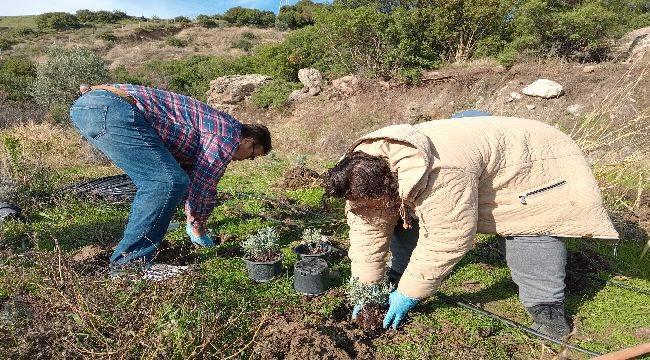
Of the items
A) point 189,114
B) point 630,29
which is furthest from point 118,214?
point 630,29

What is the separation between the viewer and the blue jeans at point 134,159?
2.88 m

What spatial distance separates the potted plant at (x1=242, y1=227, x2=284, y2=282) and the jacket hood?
1.36 metres

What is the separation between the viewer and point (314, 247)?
365 cm

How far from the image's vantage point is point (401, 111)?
995 cm

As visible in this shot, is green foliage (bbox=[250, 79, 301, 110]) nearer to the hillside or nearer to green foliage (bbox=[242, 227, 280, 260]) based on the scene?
the hillside

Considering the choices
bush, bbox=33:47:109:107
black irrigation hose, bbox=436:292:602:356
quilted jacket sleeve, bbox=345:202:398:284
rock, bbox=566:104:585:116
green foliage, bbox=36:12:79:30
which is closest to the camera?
black irrigation hose, bbox=436:292:602:356

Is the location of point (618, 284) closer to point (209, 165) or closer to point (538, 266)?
point (538, 266)

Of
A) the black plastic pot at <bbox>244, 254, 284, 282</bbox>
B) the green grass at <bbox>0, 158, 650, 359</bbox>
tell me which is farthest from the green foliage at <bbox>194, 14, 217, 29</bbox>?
the black plastic pot at <bbox>244, 254, 284, 282</bbox>

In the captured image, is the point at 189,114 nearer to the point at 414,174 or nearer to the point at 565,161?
the point at 414,174

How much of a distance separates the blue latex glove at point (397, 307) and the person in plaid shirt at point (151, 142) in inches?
60.2

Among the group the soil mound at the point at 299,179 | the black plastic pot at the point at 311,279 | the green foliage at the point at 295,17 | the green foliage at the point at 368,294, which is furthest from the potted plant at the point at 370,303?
the green foliage at the point at 295,17

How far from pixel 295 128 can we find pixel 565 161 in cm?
→ 855

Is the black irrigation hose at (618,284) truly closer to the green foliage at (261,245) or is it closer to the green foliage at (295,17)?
the green foliage at (261,245)

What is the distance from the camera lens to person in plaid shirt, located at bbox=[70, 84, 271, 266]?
2.89m
